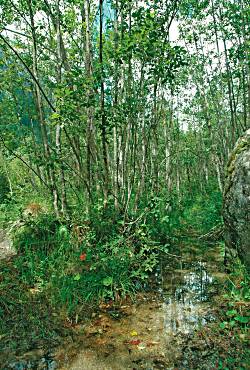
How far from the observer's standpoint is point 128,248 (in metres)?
5.30

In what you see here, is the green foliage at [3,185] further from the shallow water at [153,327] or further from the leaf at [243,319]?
the leaf at [243,319]

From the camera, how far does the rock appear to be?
4.30m

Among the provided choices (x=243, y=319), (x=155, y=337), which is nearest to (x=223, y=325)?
(x=243, y=319)

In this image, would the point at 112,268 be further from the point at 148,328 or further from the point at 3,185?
the point at 3,185

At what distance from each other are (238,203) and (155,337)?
2149 mm

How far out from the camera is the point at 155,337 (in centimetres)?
355

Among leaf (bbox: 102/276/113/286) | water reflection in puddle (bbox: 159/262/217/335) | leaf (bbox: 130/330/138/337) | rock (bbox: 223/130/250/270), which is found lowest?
leaf (bbox: 130/330/138/337)

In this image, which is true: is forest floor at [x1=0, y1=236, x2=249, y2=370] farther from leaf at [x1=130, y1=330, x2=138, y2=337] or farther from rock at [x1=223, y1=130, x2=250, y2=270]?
rock at [x1=223, y1=130, x2=250, y2=270]

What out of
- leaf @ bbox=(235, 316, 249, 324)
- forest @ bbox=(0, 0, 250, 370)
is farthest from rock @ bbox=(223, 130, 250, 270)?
leaf @ bbox=(235, 316, 249, 324)

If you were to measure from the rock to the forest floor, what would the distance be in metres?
0.65

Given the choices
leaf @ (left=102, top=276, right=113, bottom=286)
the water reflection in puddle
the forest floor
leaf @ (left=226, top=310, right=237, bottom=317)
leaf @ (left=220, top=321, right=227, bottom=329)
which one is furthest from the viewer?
leaf @ (left=102, top=276, right=113, bottom=286)

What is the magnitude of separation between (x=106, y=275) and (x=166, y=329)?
128 cm

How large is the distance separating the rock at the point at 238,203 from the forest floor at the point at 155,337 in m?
0.65

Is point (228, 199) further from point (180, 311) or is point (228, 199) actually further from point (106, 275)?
point (106, 275)
